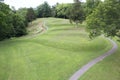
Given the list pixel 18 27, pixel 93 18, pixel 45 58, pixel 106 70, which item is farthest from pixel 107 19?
pixel 18 27

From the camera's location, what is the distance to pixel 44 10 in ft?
437

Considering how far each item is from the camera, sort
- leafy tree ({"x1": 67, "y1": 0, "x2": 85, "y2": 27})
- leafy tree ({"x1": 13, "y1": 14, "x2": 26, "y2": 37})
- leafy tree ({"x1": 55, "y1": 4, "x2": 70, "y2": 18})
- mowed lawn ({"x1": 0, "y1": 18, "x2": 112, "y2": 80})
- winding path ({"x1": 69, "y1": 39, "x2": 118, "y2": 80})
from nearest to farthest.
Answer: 1. winding path ({"x1": 69, "y1": 39, "x2": 118, "y2": 80})
2. mowed lawn ({"x1": 0, "y1": 18, "x2": 112, "y2": 80})
3. leafy tree ({"x1": 13, "y1": 14, "x2": 26, "y2": 37})
4. leafy tree ({"x1": 67, "y1": 0, "x2": 85, "y2": 27})
5. leafy tree ({"x1": 55, "y1": 4, "x2": 70, "y2": 18})

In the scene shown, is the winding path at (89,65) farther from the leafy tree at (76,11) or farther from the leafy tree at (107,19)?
the leafy tree at (76,11)

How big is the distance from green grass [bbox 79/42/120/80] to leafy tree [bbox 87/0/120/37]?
→ 17.3 ft

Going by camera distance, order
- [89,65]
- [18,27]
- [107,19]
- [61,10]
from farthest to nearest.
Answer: [61,10], [18,27], [107,19], [89,65]

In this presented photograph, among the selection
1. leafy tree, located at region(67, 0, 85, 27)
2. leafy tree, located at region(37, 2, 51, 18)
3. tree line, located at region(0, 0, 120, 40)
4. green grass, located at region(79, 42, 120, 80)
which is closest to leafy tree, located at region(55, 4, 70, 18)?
leafy tree, located at region(37, 2, 51, 18)

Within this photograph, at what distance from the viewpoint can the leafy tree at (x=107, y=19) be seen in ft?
137

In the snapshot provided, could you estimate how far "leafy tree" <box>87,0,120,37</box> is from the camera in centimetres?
4188

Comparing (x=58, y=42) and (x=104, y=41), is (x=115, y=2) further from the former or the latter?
(x=58, y=42)

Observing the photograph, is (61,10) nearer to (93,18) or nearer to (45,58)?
(93,18)

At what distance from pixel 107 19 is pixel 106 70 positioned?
1111 centimetres

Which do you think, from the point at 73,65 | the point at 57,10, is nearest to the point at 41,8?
the point at 57,10

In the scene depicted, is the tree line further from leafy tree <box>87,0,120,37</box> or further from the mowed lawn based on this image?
the mowed lawn

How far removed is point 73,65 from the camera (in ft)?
128
